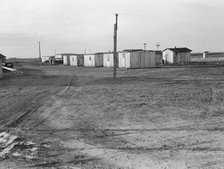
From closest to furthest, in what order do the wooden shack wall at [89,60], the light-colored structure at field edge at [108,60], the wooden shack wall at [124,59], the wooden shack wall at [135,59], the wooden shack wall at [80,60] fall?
the wooden shack wall at [135,59]
the wooden shack wall at [124,59]
the light-colored structure at field edge at [108,60]
the wooden shack wall at [89,60]
the wooden shack wall at [80,60]

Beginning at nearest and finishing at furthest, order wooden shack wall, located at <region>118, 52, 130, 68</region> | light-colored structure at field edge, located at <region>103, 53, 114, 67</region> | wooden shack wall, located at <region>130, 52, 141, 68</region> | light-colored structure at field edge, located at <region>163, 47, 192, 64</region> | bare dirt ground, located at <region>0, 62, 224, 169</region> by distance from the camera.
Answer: bare dirt ground, located at <region>0, 62, 224, 169</region> < wooden shack wall, located at <region>130, 52, 141, 68</region> < wooden shack wall, located at <region>118, 52, 130, 68</region> < light-colored structure at field edge, located at <region>103, 53, 114, 67</region> < light-colored structure at field edge, located at <region>163, 47, 192, 64</region>

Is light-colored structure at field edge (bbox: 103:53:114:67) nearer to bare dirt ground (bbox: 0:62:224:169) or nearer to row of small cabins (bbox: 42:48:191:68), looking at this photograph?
row of small cabins (bbox: 42:48:191:68)

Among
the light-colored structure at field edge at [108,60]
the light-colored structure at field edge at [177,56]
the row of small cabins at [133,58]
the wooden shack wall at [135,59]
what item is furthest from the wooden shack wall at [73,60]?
the wooden shack wall at [135,59]

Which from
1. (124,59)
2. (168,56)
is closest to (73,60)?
(168,56)

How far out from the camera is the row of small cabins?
4291 centimetres

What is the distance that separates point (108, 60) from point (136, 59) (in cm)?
892

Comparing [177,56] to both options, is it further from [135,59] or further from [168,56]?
[135,59]

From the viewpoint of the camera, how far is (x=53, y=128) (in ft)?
30.8

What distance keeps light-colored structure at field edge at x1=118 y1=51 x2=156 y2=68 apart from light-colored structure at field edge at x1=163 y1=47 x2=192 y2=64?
574 inches

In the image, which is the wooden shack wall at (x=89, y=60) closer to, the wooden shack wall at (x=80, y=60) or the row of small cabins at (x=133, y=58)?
the row of small cabins at (x=133, y=58)

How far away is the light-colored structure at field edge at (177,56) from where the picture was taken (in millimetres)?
59250

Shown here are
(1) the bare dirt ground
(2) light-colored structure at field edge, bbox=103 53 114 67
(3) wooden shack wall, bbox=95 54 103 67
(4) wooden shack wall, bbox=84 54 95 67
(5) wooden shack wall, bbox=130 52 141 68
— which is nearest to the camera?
(1) the bare dirt ground

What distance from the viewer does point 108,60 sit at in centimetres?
5081

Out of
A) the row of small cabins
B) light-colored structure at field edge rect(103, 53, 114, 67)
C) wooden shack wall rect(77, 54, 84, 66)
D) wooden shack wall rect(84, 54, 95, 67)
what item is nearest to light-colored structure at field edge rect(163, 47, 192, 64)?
the row of small cabins
